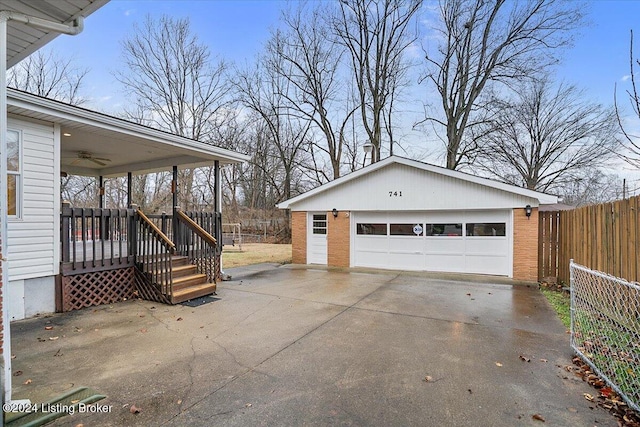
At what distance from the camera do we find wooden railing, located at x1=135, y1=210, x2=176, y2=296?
614cm

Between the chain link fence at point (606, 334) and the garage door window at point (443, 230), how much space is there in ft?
17.3

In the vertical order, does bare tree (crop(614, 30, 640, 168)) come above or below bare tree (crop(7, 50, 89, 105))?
below

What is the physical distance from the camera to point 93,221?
19.6ft

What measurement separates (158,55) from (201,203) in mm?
11207

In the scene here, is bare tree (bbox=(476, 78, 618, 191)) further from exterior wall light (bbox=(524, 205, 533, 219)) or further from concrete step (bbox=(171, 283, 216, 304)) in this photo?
concrete step (bbox=(171, 283, 216, 304))

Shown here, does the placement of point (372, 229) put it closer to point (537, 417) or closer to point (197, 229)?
point (197, 229)

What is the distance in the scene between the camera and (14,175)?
16.3 ft

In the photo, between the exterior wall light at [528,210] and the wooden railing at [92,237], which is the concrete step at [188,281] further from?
the exterior wall light at [528,210]

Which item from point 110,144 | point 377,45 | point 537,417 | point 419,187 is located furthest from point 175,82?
point 537,417

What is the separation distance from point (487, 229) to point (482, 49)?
13.4 meters

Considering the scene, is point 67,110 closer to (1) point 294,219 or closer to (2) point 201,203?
(1) point 294,219

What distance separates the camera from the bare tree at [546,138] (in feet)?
61.4

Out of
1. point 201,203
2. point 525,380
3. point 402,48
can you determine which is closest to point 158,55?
point 201,203

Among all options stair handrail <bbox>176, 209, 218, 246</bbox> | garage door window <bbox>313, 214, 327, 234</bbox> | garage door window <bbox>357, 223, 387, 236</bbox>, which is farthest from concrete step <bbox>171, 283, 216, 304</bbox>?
garage door window <bbox>357, 223, 387, 236</bbox>
